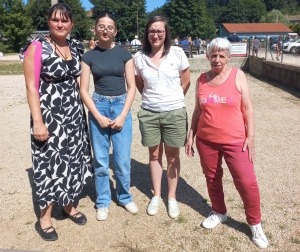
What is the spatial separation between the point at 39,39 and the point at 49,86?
393mm

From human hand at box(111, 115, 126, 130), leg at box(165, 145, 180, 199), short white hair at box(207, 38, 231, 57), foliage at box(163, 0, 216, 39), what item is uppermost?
foliage at box(163, 0, 216, 39)

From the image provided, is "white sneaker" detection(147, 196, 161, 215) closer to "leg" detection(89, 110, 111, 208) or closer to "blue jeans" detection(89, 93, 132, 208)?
"blue jeans" detection(89, 93, 132, 208)

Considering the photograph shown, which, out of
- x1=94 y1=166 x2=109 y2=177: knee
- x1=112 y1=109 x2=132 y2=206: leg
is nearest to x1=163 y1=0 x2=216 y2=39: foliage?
x1=112 y1=109 x2=132 y2=206: leg

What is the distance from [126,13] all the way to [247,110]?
69591mm

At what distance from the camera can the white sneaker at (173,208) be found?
3.31 m

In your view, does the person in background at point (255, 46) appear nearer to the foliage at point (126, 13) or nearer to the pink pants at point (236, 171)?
the pink pants at point (236, 171)

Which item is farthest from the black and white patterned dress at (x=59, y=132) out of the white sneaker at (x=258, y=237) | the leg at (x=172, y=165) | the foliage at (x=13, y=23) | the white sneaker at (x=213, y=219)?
the foliage at (x=13, y=23)

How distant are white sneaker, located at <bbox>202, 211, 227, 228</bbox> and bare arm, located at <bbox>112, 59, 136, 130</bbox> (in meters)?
1.24

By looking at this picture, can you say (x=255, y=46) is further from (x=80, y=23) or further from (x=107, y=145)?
(x=80, y=23)

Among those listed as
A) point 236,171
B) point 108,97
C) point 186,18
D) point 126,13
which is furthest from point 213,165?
point 186,18

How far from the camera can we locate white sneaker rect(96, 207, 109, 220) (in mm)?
3282

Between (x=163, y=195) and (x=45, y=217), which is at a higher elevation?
(x=45, y=217)

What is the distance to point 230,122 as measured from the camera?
264 centimetres

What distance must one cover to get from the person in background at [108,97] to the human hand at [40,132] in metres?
0.46
